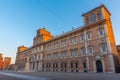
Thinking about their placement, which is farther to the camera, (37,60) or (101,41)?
(37,60)

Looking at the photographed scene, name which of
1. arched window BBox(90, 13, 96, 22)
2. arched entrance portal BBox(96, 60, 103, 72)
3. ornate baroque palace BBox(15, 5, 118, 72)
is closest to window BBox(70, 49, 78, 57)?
ornate baroque palace BBox(15, 5, 118, 72)

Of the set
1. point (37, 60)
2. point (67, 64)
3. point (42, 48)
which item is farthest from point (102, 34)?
point (37, 60)

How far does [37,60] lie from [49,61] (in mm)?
8127

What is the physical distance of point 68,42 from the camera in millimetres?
31172

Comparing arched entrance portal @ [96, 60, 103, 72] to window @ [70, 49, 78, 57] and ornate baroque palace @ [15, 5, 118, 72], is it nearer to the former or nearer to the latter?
ornate baroque palace @ [15, 5, 118, 72]

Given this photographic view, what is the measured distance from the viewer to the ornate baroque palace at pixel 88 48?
22281mm

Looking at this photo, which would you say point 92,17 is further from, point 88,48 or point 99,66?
point 99,66

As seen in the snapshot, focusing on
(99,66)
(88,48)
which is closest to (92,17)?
(88,48)

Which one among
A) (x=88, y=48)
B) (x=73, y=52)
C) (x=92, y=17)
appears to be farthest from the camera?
(x=73, y=52)

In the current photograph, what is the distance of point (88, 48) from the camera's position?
82.8 ft

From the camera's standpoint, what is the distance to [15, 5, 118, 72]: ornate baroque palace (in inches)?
877

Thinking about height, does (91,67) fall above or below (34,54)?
below

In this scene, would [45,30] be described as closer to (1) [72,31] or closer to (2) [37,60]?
(2) [37,60]

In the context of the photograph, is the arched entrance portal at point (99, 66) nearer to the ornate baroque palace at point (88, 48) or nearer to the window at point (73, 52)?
the ornate baroque palace at point (88, 48)
